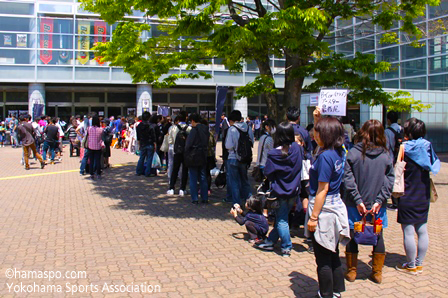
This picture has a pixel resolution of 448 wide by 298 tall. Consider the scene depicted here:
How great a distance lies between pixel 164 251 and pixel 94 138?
6.91 metres

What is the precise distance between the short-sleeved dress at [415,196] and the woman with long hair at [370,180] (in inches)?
16.3

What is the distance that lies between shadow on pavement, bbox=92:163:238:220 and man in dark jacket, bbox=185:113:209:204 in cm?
36

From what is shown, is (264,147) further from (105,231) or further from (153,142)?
(153,142)

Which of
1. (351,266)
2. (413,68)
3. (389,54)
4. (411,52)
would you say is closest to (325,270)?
(351,266)

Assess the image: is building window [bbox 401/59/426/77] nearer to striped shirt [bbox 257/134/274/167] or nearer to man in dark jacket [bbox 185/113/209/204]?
man in dark jacket [bbox 185/113/209/204]

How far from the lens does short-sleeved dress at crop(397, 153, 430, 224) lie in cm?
521

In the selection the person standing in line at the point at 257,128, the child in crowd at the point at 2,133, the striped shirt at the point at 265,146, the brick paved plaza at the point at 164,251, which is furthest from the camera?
the person standing in line at the point at 257,128

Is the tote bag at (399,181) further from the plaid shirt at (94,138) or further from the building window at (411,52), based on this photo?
the building window at (411,52)

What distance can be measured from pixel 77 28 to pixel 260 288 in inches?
1071

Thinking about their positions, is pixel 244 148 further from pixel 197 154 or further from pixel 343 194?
pixel 343 194

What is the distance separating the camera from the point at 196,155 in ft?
29.9

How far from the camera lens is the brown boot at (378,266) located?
195 inches

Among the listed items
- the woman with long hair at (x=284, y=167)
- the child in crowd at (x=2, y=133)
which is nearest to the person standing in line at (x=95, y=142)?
the woman with long hair at (x=284, y=167)

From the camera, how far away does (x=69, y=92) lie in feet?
102
